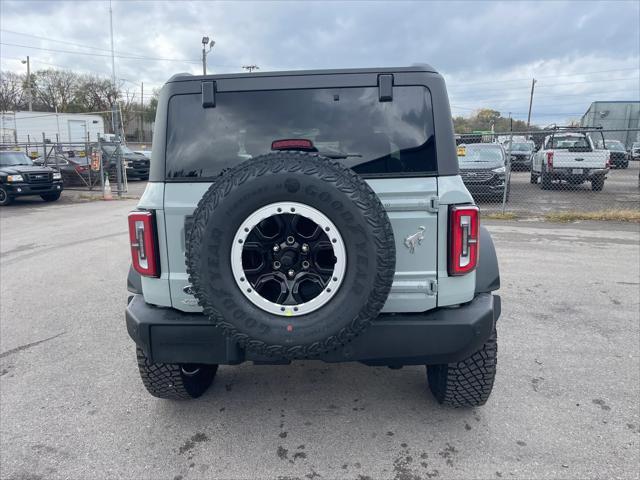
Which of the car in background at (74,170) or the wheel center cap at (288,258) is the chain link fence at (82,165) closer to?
the car in background at (74,170)

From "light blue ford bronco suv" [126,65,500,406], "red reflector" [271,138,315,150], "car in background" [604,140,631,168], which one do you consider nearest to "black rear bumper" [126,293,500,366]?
"light blue ford bronco suv" [126,65,500,406]

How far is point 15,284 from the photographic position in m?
6.12

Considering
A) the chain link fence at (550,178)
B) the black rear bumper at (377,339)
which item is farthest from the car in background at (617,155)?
the black rear bumper at (377,339)

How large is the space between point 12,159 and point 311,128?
53.3ft

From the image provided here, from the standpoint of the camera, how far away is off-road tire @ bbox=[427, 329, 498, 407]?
281 cm

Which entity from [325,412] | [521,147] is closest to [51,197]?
[325,412]

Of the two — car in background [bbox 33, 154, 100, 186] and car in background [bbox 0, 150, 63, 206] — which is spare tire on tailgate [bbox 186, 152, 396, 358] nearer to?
car in background [bbox 0, 150, 63, 206]

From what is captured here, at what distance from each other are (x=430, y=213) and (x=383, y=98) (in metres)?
0.67

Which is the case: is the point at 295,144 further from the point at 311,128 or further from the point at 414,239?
the point at 414,239

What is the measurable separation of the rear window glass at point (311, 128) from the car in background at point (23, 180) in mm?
14490

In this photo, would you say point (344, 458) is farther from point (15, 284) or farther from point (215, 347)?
point (15, 284)

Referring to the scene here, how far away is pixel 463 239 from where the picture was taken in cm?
250

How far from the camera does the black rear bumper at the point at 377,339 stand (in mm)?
2439

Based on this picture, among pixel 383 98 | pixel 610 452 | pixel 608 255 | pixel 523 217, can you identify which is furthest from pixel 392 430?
pixel 523 217
